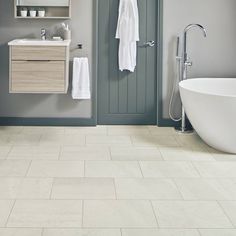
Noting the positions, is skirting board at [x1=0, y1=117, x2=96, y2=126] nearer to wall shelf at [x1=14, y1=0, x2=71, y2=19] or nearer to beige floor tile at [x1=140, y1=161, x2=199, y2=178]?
wall shelf at [x1=14, y1=0, x2=71, y2=19]

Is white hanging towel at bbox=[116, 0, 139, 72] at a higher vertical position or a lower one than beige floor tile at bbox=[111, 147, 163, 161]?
higher

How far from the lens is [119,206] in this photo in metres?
3.38

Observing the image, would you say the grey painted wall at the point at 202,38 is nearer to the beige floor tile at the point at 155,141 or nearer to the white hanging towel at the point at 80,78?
the beige floor tile at the point at 155,141

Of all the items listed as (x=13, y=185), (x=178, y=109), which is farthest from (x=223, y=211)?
(x=178, y=109)

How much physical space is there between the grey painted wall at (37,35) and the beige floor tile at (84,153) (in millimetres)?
989

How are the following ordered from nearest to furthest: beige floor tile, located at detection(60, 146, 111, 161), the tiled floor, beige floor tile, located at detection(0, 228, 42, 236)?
beige floor tile, located at detection(0, 228, 42, 236) < the tiled floor < beige floor tile, located at detection(60, 146, 111, 161)

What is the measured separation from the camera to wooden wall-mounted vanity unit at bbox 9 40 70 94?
5059 millimetres

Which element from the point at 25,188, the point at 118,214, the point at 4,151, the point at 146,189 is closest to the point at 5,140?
the point at 4,151

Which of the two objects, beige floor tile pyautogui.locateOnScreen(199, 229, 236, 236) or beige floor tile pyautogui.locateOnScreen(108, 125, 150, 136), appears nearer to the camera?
beige floor tile pyautogui.locateOnScreen(199, 229, 236, 236)

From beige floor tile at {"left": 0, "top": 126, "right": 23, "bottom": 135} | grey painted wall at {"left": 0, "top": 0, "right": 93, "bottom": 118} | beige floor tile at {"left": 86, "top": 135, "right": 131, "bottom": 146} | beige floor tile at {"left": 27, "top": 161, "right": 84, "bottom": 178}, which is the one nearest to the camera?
beige floor tile at {"left": 27, "top": 161, "right": 84, "bottom": 178}

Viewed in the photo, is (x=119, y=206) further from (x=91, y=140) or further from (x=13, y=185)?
(x=91, y=140)

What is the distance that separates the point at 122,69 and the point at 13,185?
239 cm

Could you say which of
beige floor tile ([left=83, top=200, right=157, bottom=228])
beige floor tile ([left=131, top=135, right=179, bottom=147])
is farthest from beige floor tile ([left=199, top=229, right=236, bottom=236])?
beige floor tile ([left=131, top=135, right=179, bottom=147])

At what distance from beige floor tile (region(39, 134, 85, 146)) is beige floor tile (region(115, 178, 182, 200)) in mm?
1282
